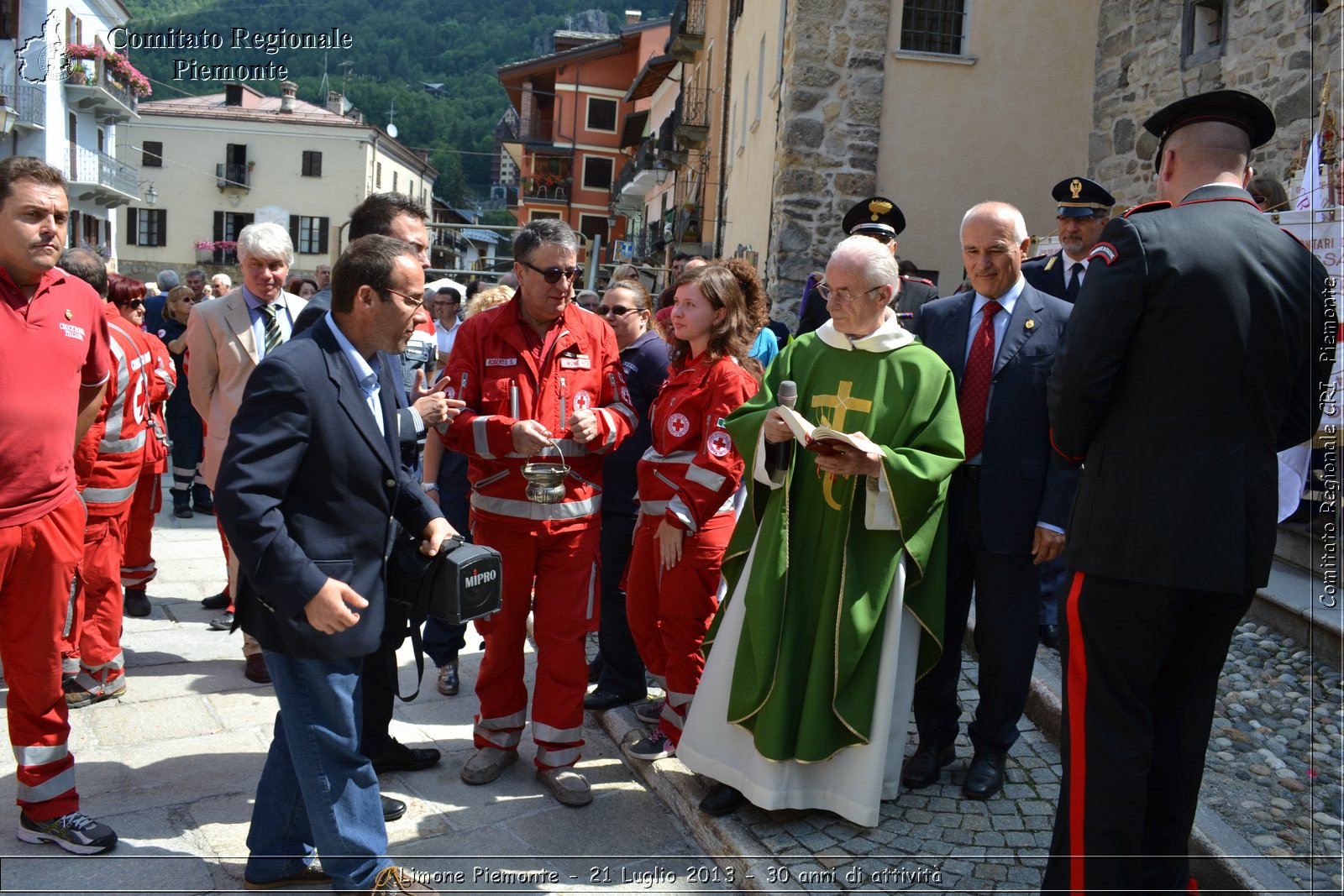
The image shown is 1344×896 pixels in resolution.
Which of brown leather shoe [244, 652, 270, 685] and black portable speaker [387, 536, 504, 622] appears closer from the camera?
black portable speaker [387, 536, 504, 622]

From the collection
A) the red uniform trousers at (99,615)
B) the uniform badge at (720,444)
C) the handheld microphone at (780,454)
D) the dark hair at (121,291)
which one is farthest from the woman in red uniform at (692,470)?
the dark hair at (121,291)

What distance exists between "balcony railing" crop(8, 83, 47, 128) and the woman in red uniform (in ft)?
108

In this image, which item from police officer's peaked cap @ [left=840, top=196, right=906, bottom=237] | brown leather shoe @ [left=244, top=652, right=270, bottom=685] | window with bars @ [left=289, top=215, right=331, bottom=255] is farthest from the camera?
window with bars @ [left=289, top=215, right=331, bottom=255]

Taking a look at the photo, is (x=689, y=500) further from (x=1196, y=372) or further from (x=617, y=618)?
(x=1196, y=372)

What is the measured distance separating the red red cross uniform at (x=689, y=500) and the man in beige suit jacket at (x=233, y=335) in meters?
2.03

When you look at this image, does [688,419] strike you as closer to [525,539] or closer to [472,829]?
[525,539]

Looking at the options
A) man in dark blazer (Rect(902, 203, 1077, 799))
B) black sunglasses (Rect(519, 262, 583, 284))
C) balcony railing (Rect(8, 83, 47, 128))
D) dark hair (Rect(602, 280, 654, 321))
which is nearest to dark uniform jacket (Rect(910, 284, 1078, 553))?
man in dark blazer (Rect(902, 203, 1077, 799))

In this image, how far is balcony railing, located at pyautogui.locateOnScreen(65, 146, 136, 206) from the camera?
118 ft

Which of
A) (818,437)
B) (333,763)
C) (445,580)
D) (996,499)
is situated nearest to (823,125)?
(996,499)

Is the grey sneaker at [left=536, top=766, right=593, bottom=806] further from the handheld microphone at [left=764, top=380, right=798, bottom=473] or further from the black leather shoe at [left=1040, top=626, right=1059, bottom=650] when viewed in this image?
the black leather shoe at [left=1040, top=626, right=1059, bottom=650]

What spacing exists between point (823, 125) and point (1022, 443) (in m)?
8.83

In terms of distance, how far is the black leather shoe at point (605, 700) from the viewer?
5246mm

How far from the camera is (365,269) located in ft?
10.5

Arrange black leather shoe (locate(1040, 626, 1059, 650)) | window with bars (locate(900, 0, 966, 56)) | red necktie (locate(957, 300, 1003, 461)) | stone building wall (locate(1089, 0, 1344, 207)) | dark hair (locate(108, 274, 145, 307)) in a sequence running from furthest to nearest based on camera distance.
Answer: window with bars (locate(900, 0, 966, 56)) < stone building wall (locate(1089, 0, 1344, 207)) < dark hair (locate(108, 274, 145, 307)) < black leather shoe (locate(1040, 626, 1059, 650)) < red necktie (locate(957, 300, 1003, 461))
